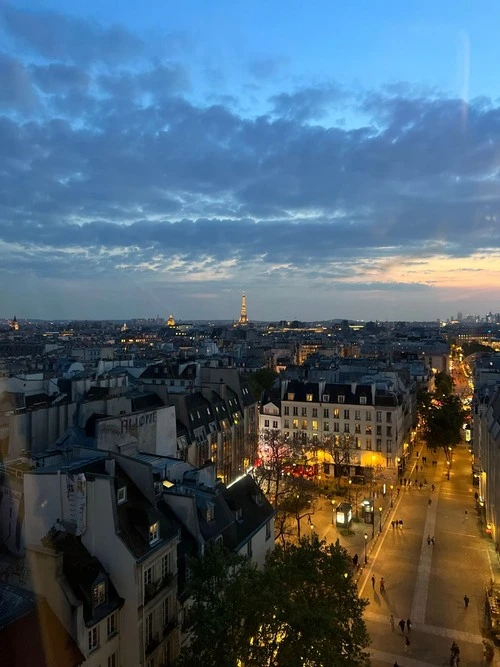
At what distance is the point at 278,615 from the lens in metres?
16.7

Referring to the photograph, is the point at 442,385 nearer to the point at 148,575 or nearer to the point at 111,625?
the point at 148,575

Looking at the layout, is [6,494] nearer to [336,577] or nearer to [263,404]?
[336,577]

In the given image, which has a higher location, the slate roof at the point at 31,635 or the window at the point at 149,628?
the slate roof at the point at 31,635

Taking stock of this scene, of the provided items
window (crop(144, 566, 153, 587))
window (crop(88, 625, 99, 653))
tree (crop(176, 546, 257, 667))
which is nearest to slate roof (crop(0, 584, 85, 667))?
window (crop(88, 625, 99, 653))

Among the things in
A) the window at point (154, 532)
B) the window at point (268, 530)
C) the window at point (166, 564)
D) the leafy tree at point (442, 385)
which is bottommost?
the leafy tree at point (442, 385)

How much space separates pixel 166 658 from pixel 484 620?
19654mm

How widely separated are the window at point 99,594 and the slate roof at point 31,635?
1.76m

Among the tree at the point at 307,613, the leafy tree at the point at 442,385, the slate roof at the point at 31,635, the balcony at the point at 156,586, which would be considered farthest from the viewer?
the leafy tree at the point at 442,385

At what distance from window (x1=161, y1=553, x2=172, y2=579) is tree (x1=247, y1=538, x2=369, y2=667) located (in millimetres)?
4933

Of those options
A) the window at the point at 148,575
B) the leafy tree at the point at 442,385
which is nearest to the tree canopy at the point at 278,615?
the window at the point at 148,575

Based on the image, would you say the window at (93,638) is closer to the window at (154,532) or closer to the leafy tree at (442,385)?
the window at (154,532)

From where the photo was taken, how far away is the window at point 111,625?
19.8m

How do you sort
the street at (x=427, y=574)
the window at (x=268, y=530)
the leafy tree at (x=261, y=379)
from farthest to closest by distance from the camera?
the leafy tree at (x=261, y=379) < the window at (x=268, y=530) < the street at (x=427, y=574)

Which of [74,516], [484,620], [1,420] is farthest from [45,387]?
[484,620]
